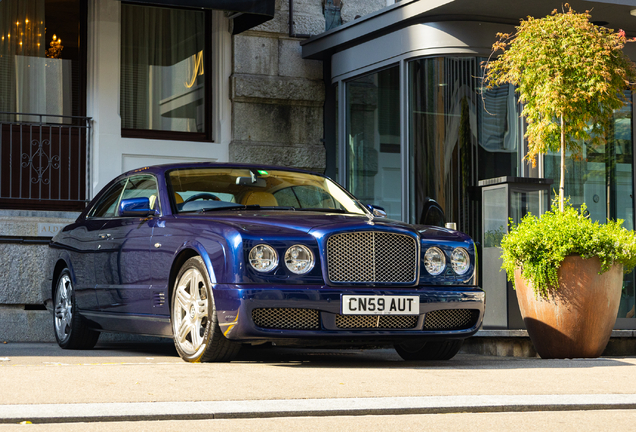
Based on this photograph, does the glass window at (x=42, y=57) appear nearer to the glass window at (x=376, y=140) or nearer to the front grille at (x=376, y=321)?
the glass window at (x=376, y=140)

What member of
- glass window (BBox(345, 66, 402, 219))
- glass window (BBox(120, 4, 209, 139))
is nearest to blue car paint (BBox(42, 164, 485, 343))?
glass window (BBox(345, 66, 402, 219))

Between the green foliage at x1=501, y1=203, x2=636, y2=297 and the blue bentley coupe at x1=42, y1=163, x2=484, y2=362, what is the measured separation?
3.77ft

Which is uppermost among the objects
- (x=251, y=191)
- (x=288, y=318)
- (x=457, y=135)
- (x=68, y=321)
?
(x=457, y=135)

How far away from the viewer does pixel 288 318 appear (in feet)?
20.2

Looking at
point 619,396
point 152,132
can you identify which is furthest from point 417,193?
point 619,396

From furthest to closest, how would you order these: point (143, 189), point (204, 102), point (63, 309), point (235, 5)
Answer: point (204, 102), point (235, 5), point (63, 309), point (143, 189)

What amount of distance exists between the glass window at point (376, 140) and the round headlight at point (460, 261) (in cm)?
482

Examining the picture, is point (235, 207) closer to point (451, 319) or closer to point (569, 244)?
point (451, 319)

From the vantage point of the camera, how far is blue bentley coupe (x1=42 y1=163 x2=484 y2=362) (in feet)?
20.0

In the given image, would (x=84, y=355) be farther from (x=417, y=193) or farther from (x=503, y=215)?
(x=417, y=193)

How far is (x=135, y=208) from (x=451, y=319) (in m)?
2.41

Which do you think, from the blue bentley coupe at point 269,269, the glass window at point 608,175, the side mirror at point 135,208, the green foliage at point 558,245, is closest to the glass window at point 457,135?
the glass window at point 608,175

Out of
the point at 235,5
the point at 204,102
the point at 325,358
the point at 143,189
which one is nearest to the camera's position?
the point at 325,358

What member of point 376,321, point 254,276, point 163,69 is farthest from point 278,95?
point 254,276
